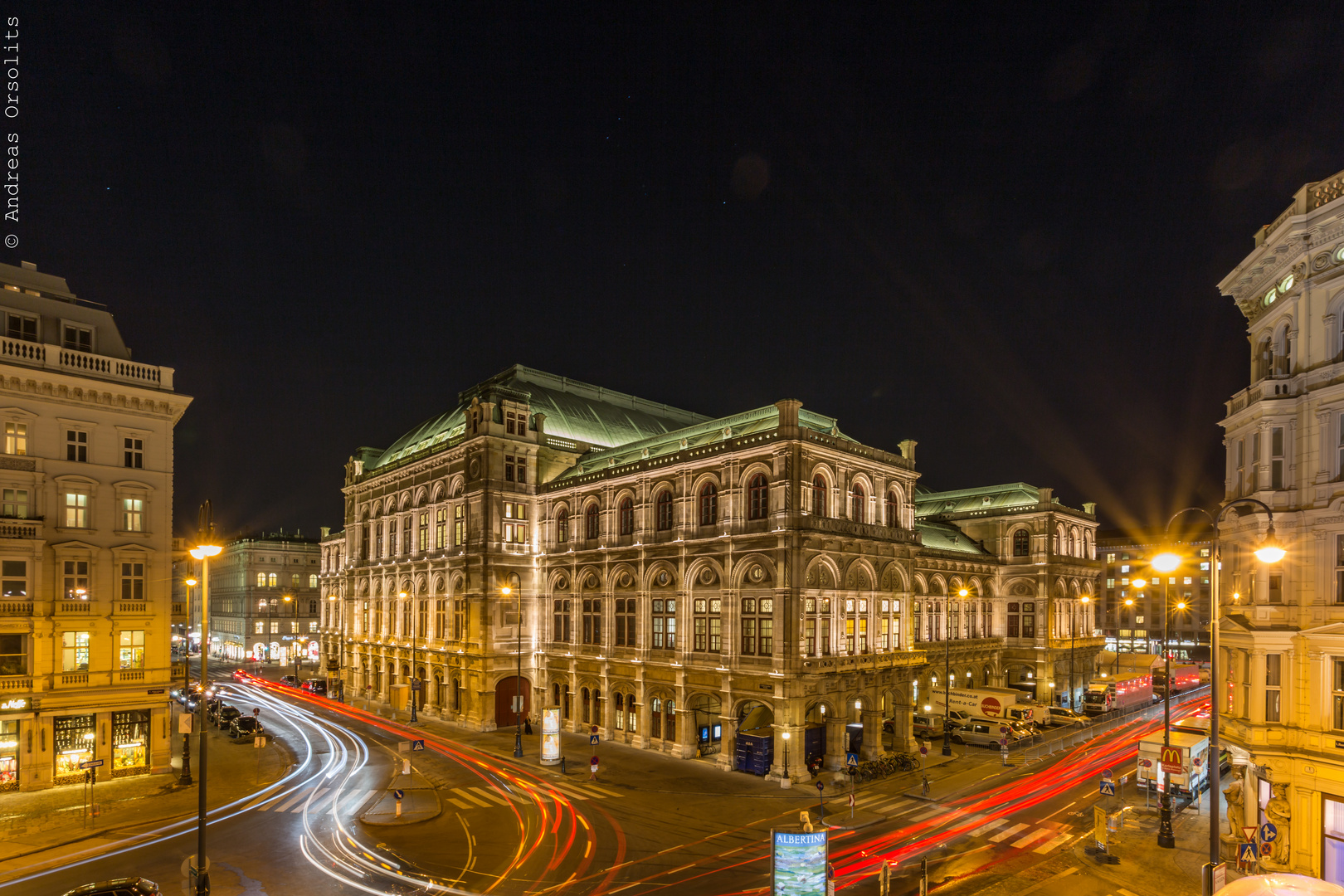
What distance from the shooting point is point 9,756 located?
117ft

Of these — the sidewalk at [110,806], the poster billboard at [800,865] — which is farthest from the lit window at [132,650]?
the poster billboard at [800,865]

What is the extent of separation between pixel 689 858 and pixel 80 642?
1247 inches

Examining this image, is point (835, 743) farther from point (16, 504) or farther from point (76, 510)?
point (16, 504)

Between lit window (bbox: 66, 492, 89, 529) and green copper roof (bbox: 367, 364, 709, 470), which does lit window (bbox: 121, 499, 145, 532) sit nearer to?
lit window (bbox: 66, 492, 89, 529)

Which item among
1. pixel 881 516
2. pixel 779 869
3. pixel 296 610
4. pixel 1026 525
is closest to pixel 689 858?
pixel 779 869

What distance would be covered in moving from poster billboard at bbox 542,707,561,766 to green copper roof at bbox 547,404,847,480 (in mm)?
17303

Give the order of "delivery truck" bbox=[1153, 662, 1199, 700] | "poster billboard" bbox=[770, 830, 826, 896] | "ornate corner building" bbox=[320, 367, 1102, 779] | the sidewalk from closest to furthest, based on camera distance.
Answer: "poster billboard" bbox=[770, 830, 826, 896], the sidewalk, "ornate corner building" bbox=[320, 367, 1102, 779], "delivery truck" bbox=[1153, 662, 1199, 700]

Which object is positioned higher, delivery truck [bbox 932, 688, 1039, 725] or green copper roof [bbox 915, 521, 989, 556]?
green copper roof [bbox 915, 521, 989, 556]

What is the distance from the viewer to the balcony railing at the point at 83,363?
37.6m

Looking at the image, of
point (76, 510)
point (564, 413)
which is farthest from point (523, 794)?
point (564, 413)

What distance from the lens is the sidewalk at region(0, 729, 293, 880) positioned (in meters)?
29.4

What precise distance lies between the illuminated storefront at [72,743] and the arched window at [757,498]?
35.1m

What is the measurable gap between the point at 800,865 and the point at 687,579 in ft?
96.7

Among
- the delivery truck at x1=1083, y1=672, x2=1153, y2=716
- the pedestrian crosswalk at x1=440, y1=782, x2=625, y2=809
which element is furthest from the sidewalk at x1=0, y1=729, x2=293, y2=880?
the delivery truck at x1=1083, y1=672, x2=1153, y2=716
